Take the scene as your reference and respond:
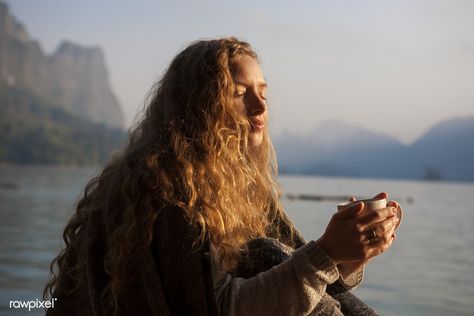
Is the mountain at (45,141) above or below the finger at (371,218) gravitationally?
above

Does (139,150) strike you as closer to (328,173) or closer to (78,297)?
(78,297)

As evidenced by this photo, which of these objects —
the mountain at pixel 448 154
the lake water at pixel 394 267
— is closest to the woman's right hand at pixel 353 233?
the lake water at pixel 394 267

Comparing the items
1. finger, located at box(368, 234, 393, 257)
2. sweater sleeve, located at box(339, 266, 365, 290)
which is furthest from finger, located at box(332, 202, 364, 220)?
sweater sleeve, located at box(339, 266, 365, 290)

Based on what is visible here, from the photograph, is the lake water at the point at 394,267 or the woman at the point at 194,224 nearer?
the woman at the point at 194,224

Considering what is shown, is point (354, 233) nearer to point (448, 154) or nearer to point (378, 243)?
point (378, 243)

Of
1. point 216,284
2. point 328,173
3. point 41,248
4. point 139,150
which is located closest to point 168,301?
point 216,284

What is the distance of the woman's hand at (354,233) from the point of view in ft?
5.61

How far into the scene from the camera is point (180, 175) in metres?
1.89

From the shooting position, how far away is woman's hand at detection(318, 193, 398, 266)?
1709 millimetres

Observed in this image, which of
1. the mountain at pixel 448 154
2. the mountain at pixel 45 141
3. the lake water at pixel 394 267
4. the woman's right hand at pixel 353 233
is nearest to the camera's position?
the woman's right hand at pixel 353 233

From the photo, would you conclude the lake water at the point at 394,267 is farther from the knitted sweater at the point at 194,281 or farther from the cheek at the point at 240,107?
the knitted sweater at the point at 194,281

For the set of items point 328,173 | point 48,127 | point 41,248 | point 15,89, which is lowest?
point 41,248

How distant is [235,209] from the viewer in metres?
2.11

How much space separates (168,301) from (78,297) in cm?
39
